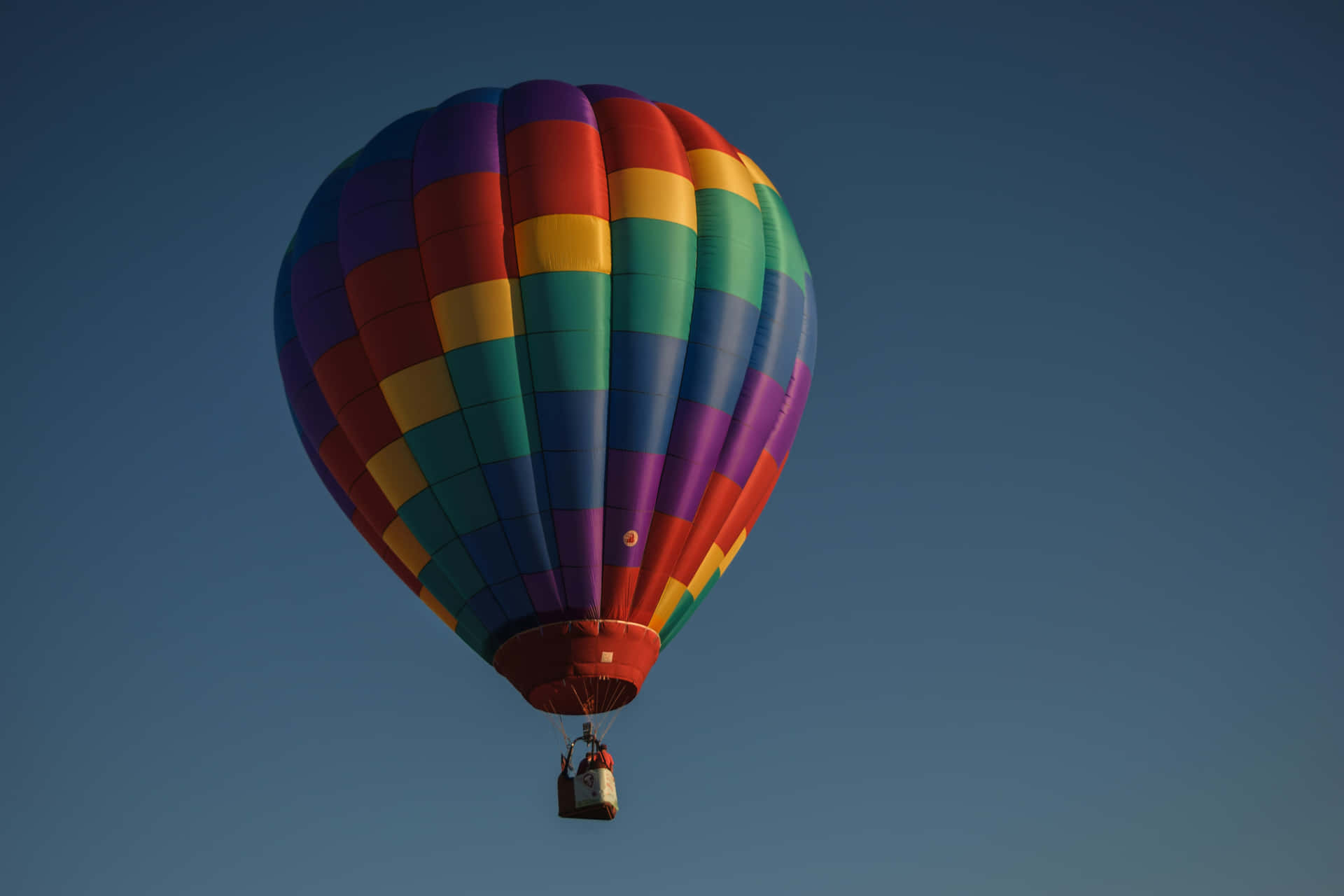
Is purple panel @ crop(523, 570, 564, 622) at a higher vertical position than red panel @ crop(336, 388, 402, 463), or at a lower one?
lower

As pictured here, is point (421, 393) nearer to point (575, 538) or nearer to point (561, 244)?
point (561, 244)

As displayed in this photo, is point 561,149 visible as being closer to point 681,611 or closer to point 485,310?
point 485,310

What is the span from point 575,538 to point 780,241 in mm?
3880

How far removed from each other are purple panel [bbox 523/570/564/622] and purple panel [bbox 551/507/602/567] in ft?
0.59

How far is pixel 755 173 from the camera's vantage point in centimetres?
1705

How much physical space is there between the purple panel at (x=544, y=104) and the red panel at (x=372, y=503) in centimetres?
365

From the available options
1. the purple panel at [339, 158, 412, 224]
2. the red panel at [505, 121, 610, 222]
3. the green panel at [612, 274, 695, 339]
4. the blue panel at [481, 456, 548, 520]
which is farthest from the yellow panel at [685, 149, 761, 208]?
the blue panel at [481, 456, 548, 520]

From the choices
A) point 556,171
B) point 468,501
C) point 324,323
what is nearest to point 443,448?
point 468,501

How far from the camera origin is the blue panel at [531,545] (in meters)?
14.7

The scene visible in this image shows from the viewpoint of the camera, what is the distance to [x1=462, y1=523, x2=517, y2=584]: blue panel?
14.8m

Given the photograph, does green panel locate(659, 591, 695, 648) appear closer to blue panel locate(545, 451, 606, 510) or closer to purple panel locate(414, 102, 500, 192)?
blue panel locate(545, 451, 606, 510)

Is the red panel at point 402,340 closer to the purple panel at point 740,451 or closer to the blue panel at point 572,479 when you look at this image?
the blue panel at point 572,479

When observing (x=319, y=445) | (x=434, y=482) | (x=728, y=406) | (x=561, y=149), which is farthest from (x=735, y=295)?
(x=319, y=445)

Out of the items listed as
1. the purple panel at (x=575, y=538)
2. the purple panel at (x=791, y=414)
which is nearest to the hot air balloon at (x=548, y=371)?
the purple panel at (x=575, y=538)
